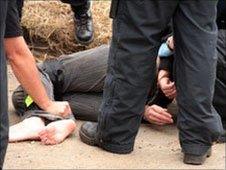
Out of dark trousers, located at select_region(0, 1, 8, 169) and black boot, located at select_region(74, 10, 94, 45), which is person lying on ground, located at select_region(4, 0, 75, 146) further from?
black boot, located at select_region(74, 10, 94, 45)

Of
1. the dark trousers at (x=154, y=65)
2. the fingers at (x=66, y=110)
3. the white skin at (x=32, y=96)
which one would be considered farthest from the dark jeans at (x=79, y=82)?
the dark trousers at (x=154, y=65)

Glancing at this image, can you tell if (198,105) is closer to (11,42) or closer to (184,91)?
(184,91)

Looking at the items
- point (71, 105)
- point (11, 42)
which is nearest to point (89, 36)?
point (71, 105)

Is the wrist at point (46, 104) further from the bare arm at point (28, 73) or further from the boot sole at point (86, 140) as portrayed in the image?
the boot sole at point (86, 140)

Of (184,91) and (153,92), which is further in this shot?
(153,92)

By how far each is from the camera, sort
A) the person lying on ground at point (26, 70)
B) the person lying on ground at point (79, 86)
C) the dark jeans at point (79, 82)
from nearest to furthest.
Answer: the person lying on ground at point (26, 70)
the person lying on ground at point (79, 86)
the dark jeans at point (79, 82)

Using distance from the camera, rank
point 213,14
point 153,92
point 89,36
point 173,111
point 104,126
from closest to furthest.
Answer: point 213,14 < point 104,126 < point 153,92 < point 173,111 < point 89,36

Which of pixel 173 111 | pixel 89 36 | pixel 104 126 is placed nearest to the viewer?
pixel 104 126

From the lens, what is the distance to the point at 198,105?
8.08 ft

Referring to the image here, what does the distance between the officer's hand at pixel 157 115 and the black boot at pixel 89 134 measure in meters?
0.31

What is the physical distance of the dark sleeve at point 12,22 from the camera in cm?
224

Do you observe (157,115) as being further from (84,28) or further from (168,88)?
(84,28)

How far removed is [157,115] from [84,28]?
1.35 meters

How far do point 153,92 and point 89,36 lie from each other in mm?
1178
